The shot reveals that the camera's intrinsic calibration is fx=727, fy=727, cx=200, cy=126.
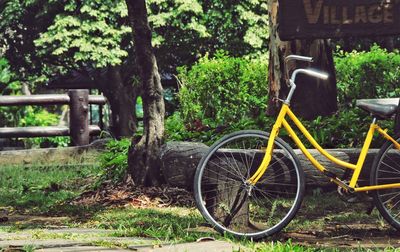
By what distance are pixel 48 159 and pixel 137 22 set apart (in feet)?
18.6

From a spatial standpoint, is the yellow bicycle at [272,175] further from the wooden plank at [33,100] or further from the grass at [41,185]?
the wooden plank at [33,100]

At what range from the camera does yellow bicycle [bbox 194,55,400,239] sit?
5.59 m

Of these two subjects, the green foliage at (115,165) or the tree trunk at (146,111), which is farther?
the green foliage at (115,165)

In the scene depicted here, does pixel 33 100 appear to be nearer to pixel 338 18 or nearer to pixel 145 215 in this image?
pixel 145 215

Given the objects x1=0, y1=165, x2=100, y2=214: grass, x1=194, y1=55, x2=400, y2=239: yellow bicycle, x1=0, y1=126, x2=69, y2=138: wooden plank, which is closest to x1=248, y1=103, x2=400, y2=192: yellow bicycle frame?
x1=194, y1=55, x2=400, y2=239: yellow bicycle

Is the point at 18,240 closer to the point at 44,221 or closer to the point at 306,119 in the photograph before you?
the point at 44,221

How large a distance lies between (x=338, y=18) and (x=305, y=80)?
2.00 metres

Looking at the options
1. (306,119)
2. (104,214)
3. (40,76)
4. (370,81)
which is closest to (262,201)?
(104,214)

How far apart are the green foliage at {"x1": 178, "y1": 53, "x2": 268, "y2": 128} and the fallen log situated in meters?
3.94

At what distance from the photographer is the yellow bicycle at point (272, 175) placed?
220 inches

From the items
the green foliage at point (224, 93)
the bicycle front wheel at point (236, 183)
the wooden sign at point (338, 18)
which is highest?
the wooden sign at point (338, 18)

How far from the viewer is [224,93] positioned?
1078 centimetres

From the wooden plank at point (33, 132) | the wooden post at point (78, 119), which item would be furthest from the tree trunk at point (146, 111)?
the wooden plank at point (33, 132)

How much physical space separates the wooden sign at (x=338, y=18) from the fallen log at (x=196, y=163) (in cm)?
141
